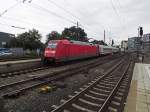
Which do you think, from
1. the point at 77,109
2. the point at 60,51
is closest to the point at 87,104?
the point at 77,109

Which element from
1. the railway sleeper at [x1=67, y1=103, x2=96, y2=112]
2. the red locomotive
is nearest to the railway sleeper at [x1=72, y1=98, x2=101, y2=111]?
the railway sleeper at [x1=67, y1=103, x2=96, y2=112]

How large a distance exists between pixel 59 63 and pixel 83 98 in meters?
15.8

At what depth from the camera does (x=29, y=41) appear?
7675cm

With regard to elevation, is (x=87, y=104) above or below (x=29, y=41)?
below

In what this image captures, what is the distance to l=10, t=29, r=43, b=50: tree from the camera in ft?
250

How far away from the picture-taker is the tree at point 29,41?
250 feet

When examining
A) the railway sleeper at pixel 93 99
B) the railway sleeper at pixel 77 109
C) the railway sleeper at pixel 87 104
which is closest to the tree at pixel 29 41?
the railway sleeper at pixel 93 99

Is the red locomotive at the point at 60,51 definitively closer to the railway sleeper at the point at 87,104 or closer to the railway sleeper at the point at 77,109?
the railway sleeper at the point at 87,104

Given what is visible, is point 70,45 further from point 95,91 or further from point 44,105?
point 44,105

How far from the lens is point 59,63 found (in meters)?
25.2

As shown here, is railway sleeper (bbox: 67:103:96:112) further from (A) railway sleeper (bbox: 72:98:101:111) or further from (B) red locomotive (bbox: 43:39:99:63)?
(B) red locomotive (bbox: 43:39:99:63)

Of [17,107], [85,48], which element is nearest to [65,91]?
[17,107]

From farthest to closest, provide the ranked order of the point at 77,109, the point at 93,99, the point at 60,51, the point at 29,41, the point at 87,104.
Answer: the point at 29,41, the point at 60,51, the point at 93,99, the point at 87,104, the point at 77,109

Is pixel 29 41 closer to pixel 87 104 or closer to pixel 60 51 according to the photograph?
pixel 60 51
